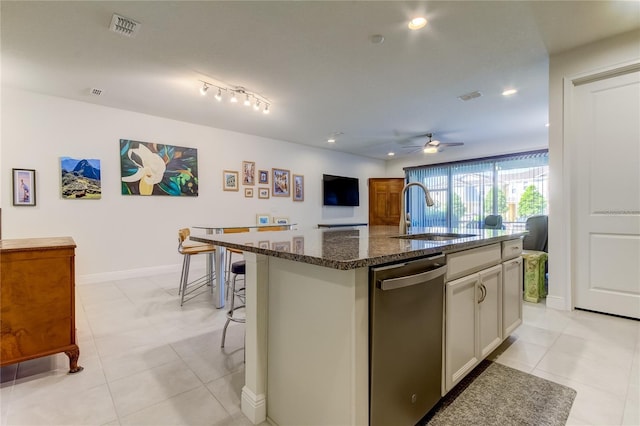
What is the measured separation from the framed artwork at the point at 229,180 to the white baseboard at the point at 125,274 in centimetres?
161

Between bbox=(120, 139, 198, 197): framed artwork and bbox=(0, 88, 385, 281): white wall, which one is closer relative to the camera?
bbox=(0, 88, 385, 281): white wall

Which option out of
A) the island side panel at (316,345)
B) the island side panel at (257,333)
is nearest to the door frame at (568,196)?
the island side panel at (316,345)

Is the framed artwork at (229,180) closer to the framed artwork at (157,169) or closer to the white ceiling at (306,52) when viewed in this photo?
the framed artwork at (157,169)

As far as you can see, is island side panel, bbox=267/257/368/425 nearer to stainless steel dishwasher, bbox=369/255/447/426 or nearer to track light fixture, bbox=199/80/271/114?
stainless steel dishwasher, bbox=369/255/447/426

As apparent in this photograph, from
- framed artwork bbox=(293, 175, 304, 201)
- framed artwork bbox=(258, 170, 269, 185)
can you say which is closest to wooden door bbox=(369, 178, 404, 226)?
framed artwork bbox=(293, 175, 304, 201)

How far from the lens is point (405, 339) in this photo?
116 centimetres

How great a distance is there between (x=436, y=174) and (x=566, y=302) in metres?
5.08

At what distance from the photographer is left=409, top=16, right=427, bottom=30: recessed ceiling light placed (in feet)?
7.38

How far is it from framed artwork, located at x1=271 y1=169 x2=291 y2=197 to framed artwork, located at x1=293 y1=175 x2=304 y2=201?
17 centimetres

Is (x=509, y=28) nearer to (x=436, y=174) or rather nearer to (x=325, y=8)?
(x=325, y=8)

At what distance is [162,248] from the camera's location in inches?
182

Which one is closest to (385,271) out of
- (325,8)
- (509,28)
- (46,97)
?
(325,8)

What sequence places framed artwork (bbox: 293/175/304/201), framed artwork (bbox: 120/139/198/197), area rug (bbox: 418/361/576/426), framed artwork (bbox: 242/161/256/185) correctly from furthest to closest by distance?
framed artwork (bbox: 293/175/304/201) < framed artwork (bbox: 242/161/256/185) < framed artwork (bbox: 120/139/198/197) < area rug (bbox: 418/361/576/426)

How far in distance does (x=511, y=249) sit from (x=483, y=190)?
5.20 m
